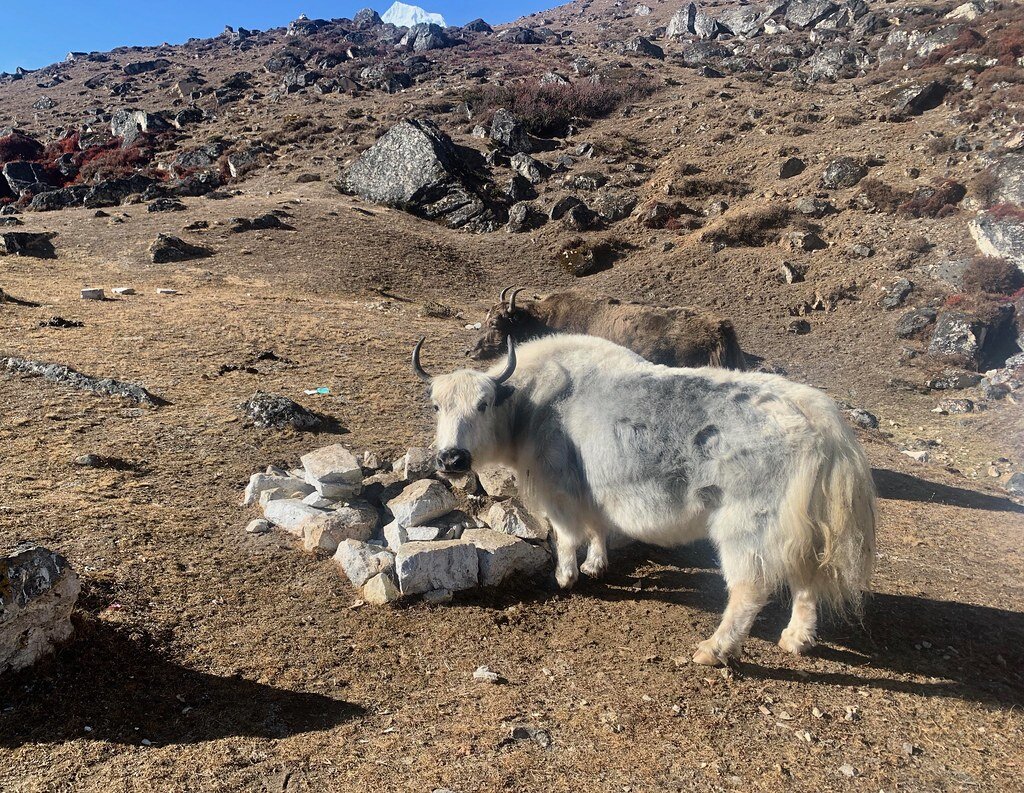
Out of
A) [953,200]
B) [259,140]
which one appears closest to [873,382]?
[953,200]

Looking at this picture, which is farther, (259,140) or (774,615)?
(259,140)

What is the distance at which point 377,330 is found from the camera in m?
12.3

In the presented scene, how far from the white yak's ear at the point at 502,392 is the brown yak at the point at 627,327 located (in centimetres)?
282

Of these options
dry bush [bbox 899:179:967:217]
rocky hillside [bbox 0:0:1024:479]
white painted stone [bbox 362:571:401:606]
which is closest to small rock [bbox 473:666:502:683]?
white painted stone [bbox 362:571:401:606]

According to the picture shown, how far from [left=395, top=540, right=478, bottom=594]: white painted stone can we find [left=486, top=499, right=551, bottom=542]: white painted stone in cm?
67

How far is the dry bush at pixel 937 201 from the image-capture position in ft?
56.9

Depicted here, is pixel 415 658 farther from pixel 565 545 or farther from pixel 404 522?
pixel 565 545

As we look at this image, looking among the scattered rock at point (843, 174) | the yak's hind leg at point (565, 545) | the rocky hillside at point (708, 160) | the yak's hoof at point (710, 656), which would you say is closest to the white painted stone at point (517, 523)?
the yak's hind leg at point (565, 545)

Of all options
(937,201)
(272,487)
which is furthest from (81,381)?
(937,201)

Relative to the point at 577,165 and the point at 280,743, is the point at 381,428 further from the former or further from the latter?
the point at 577,165

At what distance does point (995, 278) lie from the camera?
47.8ft

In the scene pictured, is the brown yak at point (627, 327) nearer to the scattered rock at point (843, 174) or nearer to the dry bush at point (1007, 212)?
the dry bush at point (1007, 212)

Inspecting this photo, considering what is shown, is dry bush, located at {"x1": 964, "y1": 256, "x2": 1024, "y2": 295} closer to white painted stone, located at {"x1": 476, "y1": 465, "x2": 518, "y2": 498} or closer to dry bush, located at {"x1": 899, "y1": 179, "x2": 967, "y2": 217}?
dry bush, located at {"x1": 899, "y1": 179, "x2": 967, "y2": 217}

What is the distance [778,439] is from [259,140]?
3340cm
